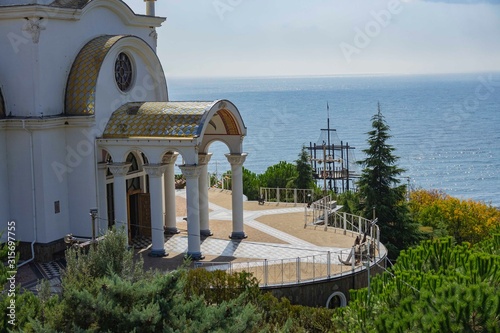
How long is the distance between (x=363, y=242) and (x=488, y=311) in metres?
9.87

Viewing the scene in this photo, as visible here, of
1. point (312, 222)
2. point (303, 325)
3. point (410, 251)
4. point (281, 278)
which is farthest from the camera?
point (312, 222)

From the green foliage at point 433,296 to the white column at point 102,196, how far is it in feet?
33.9

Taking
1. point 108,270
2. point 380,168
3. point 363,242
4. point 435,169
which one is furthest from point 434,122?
point 108,270

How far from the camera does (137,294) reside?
1110 centimetres

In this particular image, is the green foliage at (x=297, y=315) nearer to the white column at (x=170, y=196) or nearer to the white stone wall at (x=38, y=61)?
→ the white column at (x=170, y=196)

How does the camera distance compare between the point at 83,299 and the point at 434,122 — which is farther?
the point at 434,122

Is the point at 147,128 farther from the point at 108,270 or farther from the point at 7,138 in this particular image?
the point at 108,270

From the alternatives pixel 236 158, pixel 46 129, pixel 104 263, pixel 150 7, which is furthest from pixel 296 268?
pixel 150 7

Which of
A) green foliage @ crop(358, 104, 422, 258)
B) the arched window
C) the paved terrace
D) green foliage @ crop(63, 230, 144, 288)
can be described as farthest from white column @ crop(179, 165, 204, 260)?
green foliage @ crop(358, 104, 422, 258)

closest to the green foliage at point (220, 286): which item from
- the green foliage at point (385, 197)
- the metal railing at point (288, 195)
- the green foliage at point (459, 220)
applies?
the green foliage at point (385, 197)

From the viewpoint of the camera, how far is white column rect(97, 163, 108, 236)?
21531 mm

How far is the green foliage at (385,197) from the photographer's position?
26922mm

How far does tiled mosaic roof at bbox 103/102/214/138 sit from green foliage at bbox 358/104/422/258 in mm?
9616

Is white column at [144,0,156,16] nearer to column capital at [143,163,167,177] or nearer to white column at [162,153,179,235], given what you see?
white column at [162,153,179,235]
